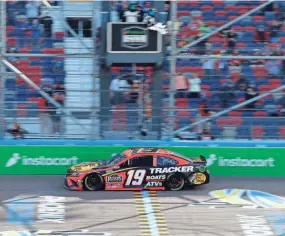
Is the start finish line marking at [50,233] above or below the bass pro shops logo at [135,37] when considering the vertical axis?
below

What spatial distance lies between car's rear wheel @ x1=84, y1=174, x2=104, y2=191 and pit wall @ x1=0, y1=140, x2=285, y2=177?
1.65 meters

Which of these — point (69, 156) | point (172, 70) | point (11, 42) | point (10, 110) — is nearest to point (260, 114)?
point (172, 70)

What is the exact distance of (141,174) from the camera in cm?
1767

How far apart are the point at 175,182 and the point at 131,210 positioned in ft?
6.63

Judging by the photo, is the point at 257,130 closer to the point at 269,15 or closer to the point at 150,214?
the point at 269,15

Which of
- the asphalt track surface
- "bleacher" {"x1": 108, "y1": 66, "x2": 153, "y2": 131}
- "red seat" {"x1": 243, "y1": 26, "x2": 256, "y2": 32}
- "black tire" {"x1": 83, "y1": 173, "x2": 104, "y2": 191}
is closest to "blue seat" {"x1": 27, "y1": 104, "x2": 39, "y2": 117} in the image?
the asphalt track surface

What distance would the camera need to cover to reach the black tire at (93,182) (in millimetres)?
17688

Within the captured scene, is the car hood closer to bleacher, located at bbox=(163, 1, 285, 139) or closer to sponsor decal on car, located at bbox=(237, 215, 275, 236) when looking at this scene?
bleacher, located at bbox=(163, 1, 285, 139)

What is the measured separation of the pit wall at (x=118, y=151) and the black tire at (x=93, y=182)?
1653mm

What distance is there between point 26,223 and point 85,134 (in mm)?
4847

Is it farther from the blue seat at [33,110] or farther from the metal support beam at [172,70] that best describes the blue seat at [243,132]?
the blue seat at [33,110]

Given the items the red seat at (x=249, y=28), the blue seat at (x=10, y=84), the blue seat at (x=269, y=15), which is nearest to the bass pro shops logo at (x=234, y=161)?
the red seat at (x=249, y=28)

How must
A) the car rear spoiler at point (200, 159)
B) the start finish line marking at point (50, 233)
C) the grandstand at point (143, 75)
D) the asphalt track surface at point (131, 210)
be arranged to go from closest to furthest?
1. the start finish line marking at point (50, 233)
2. the asphalt track surface at point (131, 210)
3. the car rear spoiler at point (200, 159)
4. the grandstand at point (143, 75)

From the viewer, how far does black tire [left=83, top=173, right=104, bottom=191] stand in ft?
58.0
